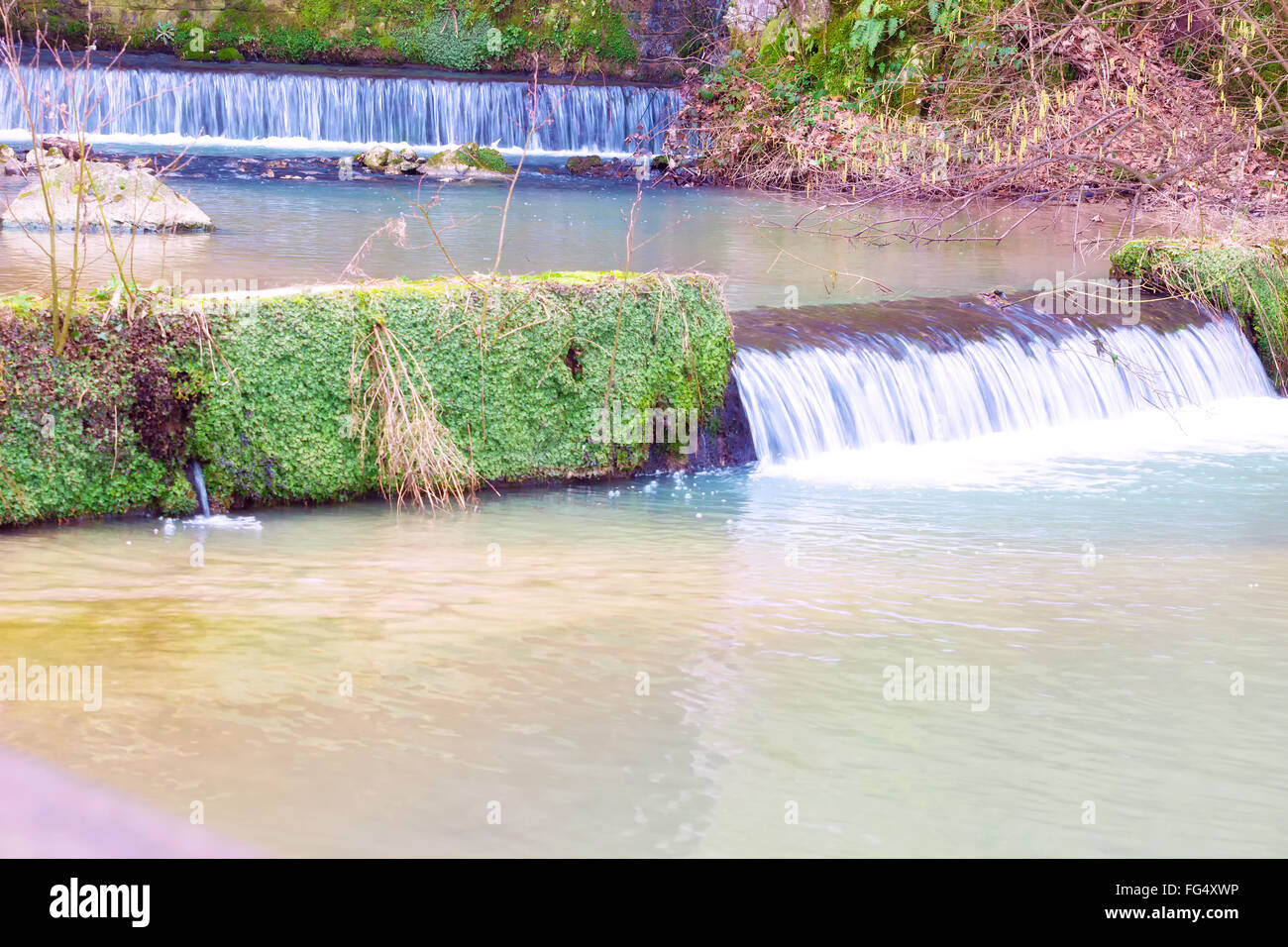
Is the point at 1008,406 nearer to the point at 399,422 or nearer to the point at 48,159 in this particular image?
the point at 399,422

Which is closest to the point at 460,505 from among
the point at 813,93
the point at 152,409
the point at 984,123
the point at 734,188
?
the point at 152,409

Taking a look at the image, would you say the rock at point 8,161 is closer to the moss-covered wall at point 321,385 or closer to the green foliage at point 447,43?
the green foliage at point 447,43

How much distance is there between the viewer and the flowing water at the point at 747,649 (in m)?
5.30

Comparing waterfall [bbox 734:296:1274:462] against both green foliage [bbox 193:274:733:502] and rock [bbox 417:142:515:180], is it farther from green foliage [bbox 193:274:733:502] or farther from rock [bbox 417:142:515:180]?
rock [bbox 417:142:515:180]

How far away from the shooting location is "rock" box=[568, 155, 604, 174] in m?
26.2

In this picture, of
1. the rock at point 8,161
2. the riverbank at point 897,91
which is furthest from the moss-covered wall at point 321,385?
the rock at point 8,161

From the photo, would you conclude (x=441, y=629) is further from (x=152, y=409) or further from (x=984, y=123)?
(x=984, y=123)

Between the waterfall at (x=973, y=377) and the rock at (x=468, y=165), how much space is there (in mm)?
12721

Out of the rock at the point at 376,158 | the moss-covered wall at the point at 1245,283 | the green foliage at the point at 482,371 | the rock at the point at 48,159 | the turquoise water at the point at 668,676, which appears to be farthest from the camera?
the rock at the point at 376,158

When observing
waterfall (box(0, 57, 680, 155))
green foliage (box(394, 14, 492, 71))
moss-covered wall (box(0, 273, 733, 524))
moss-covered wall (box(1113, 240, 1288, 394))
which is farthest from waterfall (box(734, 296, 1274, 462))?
green foliage (box(394, 14, 492, 71))

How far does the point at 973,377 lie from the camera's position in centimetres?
1265

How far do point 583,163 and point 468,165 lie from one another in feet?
8.64

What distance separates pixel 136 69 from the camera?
26.7 m
